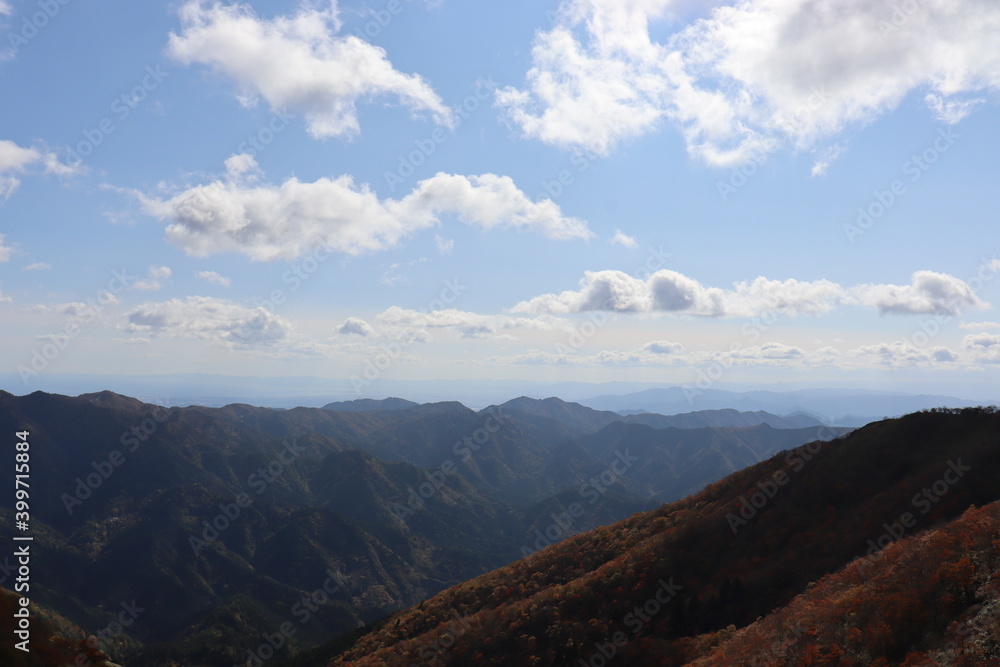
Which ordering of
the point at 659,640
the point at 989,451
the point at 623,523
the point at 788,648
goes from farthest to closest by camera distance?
1. the point at 623,523
2. the point at 989,451
3. the point at 659,640
4. the point at 788,648

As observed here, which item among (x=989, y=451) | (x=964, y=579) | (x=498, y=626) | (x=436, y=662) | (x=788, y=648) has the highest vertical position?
(x=989, y=451)

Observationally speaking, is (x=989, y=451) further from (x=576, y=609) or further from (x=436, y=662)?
(x=436, y=662)

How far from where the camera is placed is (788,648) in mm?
31516

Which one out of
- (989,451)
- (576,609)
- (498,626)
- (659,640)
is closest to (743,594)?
(659,640)

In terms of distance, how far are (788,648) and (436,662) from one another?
41162mm
